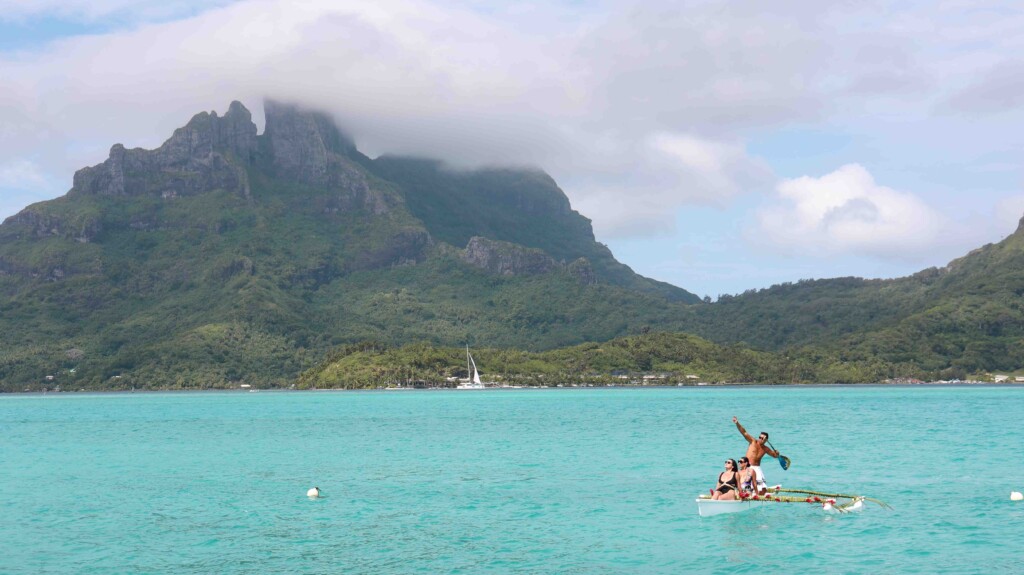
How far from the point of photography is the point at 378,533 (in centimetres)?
4034

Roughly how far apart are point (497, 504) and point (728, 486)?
11.5 m

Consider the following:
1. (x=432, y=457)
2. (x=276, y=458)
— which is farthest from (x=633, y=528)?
(x=276, y=458)

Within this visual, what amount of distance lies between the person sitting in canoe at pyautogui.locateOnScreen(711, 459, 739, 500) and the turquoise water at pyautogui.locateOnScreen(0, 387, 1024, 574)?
125 cm

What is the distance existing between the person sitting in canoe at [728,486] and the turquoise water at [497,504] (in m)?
1.25

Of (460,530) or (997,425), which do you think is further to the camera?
(997,425)

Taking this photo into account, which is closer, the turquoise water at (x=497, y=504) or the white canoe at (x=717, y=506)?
the turquoise water at (x=497, y=504)

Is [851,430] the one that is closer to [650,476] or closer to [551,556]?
[650,476]

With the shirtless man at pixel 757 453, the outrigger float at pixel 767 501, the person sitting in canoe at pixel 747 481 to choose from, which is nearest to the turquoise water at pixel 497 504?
the outrigger float at pixel 767 501

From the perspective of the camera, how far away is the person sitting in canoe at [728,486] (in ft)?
143

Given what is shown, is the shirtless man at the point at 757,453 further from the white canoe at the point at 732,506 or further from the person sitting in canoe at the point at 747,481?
the white canoe at the point at 732,506

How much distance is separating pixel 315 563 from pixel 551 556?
8517 mm

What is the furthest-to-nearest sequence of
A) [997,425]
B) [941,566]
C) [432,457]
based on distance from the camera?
1. [997,425]
2. [432,457]
3. [941,566]

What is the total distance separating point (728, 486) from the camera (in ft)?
143

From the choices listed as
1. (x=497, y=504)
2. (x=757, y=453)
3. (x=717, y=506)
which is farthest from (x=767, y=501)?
(x=497, y=504)
